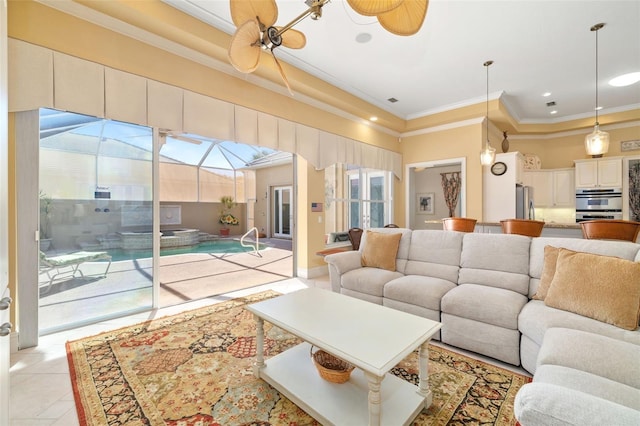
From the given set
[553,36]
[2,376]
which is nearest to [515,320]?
[2,376]

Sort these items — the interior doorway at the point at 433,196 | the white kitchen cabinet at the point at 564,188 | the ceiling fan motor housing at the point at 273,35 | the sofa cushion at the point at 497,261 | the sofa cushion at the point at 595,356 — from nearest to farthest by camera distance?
the sofa cushion at the point at 595,356, the ceiling fan motor housing at the point at 273,35, the sofa cushion at the point at 497,261, the white kitchen cabinet at the point at 564,188, the interior doorway at the point at 433,196

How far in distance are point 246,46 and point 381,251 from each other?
265 centimetres

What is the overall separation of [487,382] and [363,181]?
16.3 feet

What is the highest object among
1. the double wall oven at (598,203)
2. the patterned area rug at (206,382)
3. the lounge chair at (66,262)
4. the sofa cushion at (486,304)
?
the double wall oven at (598,203)

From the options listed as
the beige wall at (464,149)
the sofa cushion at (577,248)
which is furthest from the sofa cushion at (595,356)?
the beige wall at (464,149)

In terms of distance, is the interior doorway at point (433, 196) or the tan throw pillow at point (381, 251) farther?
the interior doorway at point (433, 196)

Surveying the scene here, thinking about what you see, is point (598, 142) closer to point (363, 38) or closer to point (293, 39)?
point (363, 38)

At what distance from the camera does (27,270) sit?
2.50m

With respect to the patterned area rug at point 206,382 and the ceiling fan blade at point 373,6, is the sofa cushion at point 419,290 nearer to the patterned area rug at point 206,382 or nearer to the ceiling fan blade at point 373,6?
the patterned area rug at point 206,382

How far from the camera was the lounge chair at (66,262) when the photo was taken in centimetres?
269

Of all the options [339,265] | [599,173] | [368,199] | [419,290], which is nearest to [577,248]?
[419,290]

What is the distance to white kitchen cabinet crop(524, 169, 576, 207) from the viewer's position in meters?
6.50

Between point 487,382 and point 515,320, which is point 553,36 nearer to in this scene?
point 515,320

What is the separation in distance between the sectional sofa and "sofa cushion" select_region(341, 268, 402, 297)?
0.01 meters
